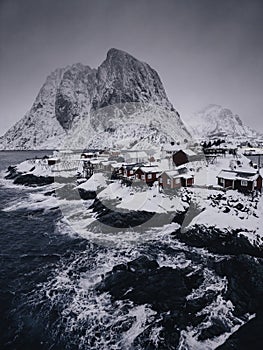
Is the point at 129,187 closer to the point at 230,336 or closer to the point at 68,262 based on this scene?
the point at 68,262

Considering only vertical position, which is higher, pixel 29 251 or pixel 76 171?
pixel 76 171

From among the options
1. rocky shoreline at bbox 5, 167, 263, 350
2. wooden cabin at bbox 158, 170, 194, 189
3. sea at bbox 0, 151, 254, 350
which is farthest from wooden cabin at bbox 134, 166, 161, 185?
rocky shoreline at bbox 5, 167, 263, 350

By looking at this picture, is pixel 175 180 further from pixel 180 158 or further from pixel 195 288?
pixel 195 288

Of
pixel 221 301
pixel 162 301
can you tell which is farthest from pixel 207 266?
pixel 162 301

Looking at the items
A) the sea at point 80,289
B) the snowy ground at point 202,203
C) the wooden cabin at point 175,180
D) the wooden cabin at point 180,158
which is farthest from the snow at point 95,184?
the wooden cabin at point 180,158

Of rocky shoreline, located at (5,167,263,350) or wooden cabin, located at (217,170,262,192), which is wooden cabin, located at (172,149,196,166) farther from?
rocky shoreline, located at (5,167,263,350)
